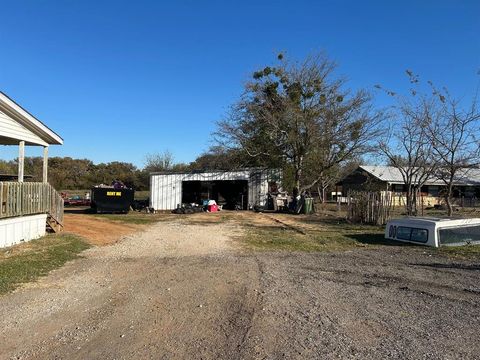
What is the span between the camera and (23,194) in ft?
46.0

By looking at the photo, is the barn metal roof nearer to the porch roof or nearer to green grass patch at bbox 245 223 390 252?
green grass patch at bbox 245 223 390 252

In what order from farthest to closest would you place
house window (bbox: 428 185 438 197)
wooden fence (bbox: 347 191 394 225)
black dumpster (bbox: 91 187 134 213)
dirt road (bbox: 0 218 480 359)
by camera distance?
house window (bbox: 428 185 438 197) < black dumpster (bbox: 91 187 134 213) < wooden fence (bbox: 347 191 394 225) < dirt road (bbox: 0 218 480 359)

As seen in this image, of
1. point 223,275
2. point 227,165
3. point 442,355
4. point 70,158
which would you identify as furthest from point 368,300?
point 70,158

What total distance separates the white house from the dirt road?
319cm

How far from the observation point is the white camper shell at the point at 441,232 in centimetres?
1441

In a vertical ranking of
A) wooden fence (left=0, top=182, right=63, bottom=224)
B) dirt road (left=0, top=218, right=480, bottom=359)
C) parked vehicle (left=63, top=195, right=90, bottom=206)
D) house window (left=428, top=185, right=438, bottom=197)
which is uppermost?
house window (left=428, top=185, right=438, bottom=197)

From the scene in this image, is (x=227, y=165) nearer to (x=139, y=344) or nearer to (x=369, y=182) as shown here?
(x=369, y=182)

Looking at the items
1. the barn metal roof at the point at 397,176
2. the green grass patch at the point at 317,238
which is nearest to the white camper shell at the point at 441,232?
the green grass patch at the point at 317,238

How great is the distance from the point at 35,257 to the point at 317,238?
32.6 feet

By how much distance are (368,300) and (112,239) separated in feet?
37.0

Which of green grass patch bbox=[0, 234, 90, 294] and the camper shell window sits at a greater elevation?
the camper shell window

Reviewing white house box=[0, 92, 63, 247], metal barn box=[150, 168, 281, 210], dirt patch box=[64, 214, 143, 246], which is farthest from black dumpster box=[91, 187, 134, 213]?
white house box=[0, 92, 63, 247]

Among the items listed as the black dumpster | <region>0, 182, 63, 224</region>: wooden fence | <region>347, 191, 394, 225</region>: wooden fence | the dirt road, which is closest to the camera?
the dirt road

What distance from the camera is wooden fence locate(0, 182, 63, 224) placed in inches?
508
